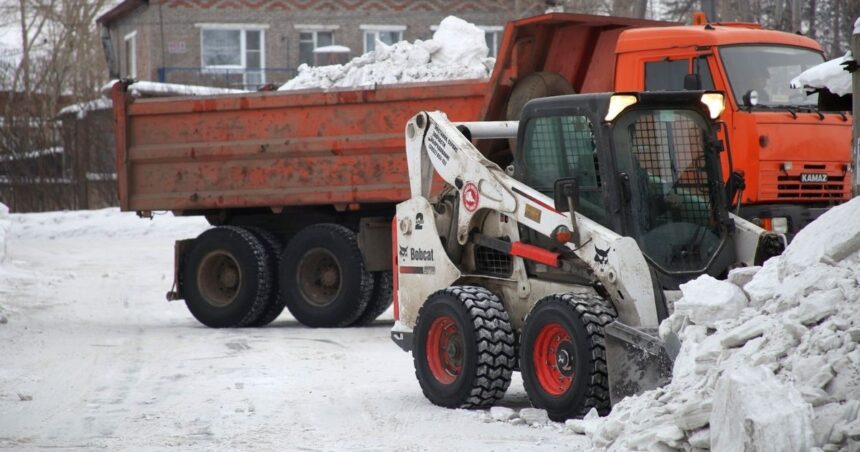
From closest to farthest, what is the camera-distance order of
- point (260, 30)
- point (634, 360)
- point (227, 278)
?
point (634, 360) → point (227, 278) → point (260, 30)

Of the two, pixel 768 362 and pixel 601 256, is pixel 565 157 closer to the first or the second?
pixel 601 256

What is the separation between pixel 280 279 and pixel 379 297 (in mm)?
1136

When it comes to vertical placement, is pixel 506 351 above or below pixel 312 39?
below

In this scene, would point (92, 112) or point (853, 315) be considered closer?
point (853, 315)

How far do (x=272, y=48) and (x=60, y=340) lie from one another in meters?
29.5

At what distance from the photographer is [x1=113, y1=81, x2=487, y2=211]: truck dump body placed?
13.9 metres

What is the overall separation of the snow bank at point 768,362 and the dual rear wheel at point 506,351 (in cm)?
44

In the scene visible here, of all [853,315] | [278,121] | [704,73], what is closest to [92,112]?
[278,121]

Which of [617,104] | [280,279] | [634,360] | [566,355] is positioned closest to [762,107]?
[617,104]

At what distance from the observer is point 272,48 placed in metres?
42.2

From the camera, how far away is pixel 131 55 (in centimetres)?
4428

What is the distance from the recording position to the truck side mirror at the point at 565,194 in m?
8.62

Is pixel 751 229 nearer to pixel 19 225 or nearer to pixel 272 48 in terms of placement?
pixel 19 225

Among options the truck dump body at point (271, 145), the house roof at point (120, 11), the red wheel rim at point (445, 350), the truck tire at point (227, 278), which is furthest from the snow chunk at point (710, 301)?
the house roof at point (120, 11)
